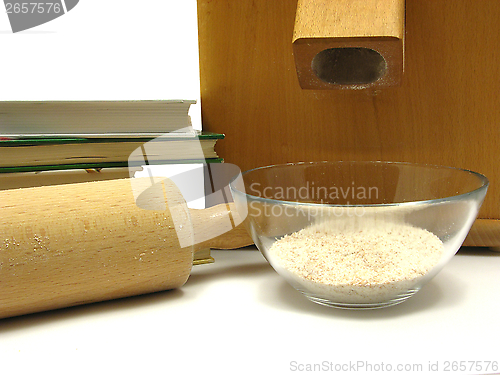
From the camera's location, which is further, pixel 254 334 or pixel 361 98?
pixel 361 98

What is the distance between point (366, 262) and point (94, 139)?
0.36 meters

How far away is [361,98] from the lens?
0.63 metres

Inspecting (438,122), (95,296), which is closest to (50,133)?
(95,296)

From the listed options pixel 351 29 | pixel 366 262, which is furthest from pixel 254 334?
pixel 351 29

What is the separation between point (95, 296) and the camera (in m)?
0.46

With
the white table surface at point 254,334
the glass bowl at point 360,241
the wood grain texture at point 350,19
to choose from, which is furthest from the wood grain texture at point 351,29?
the white table surface at point 254,334

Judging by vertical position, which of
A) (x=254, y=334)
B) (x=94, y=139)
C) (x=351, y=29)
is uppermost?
(x=351, y=29)

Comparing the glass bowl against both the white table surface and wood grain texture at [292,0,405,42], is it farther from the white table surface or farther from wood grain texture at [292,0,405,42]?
wood grain texture at [292,0,405,42]

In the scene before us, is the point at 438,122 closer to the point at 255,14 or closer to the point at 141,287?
the point at 255,14

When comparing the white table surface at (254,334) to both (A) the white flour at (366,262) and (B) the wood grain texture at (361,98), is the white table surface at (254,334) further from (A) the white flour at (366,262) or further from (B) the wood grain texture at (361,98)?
(B) the wood grain texture at (361,98)

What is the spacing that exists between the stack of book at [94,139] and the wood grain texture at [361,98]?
9 cm

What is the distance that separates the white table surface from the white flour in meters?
0.03

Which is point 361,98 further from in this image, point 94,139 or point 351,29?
point 94,139

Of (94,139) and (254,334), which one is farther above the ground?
(94,139)
